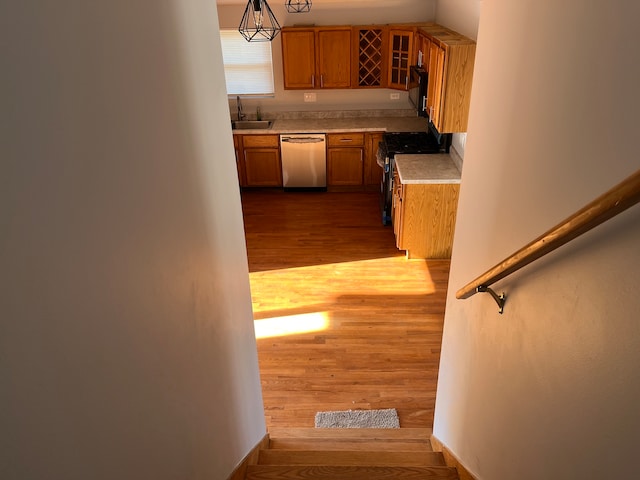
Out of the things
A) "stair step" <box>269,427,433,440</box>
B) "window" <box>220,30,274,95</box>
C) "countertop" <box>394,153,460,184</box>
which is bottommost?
"stair step" <box>269,427,433,440</box>

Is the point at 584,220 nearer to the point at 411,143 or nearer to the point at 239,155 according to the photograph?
the point at 411,143

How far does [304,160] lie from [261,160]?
0.54 metres

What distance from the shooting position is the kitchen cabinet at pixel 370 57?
577 cm

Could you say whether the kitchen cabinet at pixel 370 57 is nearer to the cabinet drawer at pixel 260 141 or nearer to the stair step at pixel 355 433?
the cabinet drawer at pixel 260 141

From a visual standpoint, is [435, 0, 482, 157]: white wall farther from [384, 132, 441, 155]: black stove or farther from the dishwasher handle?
the dishwasher handle

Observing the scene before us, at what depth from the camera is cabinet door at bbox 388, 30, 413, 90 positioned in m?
5.50

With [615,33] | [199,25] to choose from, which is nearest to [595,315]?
[615,33]

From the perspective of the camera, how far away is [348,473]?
216 centimetres

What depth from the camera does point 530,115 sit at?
1.33m

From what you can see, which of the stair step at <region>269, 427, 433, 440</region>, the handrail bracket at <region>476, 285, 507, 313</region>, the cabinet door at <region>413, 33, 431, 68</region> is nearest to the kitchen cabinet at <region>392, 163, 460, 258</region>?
the cabinet door at <region>413, 33, 431, 68</region>

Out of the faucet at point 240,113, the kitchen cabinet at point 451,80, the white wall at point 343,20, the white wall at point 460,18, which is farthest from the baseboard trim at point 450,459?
the faucet at point 240,113

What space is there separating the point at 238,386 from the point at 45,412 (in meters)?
1.30

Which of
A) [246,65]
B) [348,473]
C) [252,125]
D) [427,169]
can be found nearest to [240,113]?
[252,125]

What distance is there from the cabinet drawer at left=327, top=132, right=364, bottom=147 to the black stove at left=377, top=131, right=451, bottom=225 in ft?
1.45
